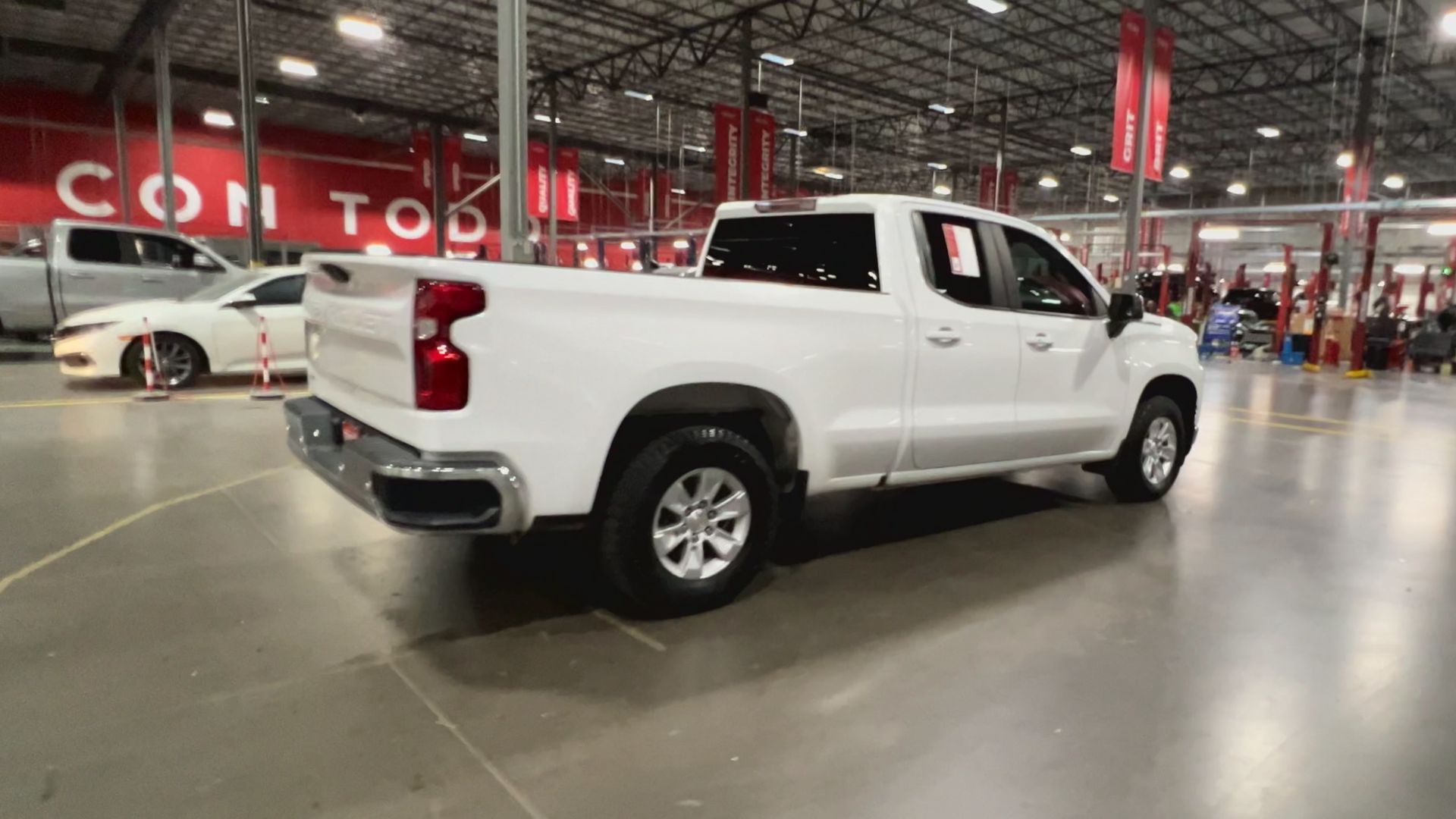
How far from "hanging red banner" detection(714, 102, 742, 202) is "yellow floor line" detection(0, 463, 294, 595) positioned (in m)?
12.5

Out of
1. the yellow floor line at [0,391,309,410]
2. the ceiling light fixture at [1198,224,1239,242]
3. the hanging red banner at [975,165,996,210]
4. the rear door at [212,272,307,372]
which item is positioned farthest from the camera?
the hanging red banner at [975,165,996,210]

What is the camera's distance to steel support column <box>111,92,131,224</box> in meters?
22.4

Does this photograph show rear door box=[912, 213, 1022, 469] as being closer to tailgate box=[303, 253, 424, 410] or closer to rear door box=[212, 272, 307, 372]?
tailgate box=[303, 253, 424, 410]

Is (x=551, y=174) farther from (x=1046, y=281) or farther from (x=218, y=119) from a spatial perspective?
(x=1046, y=281)

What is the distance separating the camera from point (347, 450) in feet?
10.5

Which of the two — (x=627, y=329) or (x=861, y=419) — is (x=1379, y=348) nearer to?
(x=861, y=419)

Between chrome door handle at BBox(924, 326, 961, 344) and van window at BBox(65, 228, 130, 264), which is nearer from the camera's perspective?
chrome door handle at BBox(924, 326, 961, 344)

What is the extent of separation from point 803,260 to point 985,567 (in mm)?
1852

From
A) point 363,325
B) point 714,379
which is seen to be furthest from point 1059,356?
point 363,325

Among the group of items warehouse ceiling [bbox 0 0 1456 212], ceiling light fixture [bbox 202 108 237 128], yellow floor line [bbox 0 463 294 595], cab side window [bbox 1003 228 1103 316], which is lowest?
yellow floor line [bbox 0 463 294 595]

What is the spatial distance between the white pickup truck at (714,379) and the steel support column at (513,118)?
2.21m

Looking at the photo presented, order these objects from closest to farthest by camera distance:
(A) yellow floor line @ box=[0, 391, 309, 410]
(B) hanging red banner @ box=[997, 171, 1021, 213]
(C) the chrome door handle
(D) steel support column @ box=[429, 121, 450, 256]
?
(C) the chrome door handle → (A) yellow floor line @ box=[0, 391, 309, 410] → (B) hanging red banner @ box=[997, 171, 1021, 213] → (D) steel support column @ box=[429, 121, 450, 256]

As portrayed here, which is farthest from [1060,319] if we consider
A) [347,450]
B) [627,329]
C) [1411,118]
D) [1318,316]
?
[1411,118]

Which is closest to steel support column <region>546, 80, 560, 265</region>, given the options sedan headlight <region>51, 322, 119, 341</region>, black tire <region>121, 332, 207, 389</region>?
black tire <region>121, 332, 207, 389</region>
